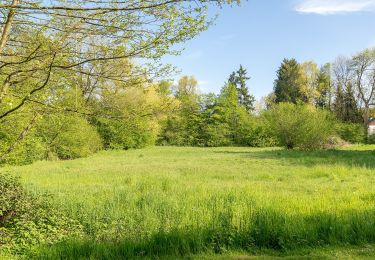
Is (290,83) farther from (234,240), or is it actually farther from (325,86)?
(234,240)

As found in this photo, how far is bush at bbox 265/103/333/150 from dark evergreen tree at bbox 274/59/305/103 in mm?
26375

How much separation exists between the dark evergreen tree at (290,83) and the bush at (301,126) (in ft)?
86.5

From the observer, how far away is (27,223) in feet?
20.8

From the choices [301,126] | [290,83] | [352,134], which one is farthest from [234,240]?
[290,83]

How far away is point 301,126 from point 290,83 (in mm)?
30598

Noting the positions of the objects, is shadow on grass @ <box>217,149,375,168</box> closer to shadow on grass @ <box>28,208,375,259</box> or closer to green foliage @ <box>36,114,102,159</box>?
shadow on grass @ <box>28,208,375,259</box>

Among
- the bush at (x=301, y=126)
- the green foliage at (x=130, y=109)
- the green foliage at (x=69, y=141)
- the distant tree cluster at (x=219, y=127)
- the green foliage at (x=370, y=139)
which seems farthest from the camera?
the distant tree cluster at (x=219, y=127)

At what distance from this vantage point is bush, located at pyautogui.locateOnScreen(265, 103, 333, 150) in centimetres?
3073

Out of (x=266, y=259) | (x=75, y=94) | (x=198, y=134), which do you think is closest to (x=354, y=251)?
(x=266, y=259)

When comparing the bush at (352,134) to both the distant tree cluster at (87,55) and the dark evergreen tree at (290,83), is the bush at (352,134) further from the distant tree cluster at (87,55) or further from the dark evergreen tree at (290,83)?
the distant tree cluster at (87,55)

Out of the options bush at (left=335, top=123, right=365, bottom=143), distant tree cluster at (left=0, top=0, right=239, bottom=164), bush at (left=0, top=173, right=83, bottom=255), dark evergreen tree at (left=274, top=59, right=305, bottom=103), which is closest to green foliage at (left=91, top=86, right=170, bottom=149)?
distant tree cluster at (left=0, top=0, right=239, bottom=164)

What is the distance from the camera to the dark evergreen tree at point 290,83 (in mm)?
60031

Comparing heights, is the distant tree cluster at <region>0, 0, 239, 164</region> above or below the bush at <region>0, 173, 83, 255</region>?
above

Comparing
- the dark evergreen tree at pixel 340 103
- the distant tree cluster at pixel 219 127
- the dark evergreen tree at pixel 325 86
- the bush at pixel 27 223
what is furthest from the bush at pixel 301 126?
the dark evergreen tree at pixel 325 86
